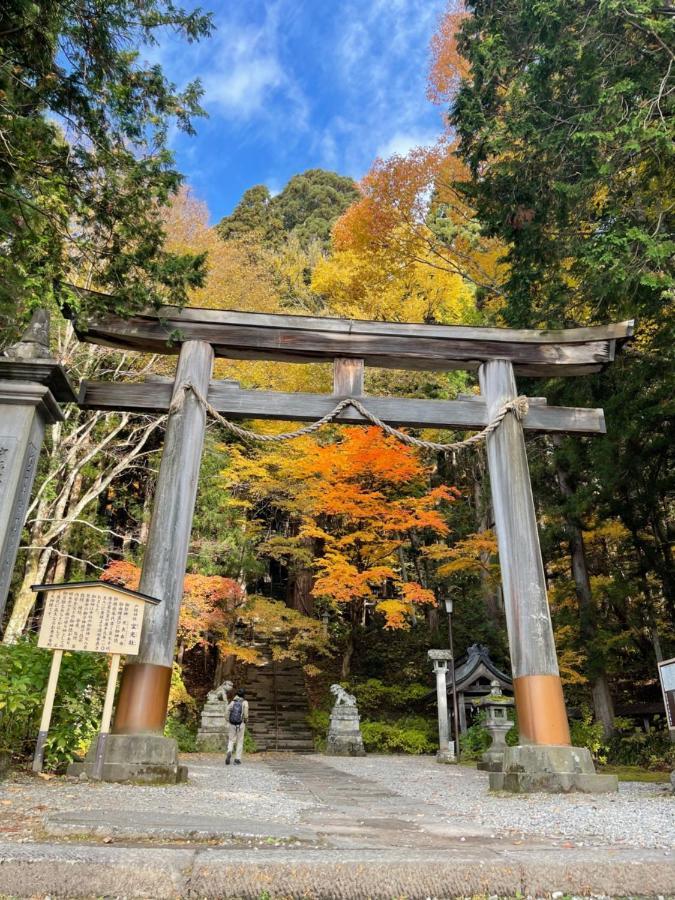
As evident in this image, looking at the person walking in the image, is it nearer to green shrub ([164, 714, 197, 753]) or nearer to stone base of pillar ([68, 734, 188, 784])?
green shrub ([164, 714, 197, 753])

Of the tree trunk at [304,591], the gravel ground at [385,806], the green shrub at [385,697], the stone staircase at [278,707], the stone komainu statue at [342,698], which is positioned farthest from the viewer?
the tree trunk at [304,591]

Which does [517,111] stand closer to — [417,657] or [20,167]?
[20,167]

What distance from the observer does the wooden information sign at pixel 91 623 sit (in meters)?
5.54

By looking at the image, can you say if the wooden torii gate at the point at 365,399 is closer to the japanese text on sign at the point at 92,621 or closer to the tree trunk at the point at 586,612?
the japanese text on sign at the point at 92,621

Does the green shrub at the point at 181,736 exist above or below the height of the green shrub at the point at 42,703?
below

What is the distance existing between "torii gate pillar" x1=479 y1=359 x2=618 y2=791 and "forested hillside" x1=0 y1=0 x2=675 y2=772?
2.33 meters

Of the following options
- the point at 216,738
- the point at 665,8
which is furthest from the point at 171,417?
the point at 216,738

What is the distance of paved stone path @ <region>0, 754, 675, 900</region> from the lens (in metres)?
2.00

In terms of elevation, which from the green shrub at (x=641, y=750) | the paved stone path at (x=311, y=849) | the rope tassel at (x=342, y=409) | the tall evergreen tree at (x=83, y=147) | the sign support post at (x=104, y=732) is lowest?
the green shrub at (x=641, y=750)

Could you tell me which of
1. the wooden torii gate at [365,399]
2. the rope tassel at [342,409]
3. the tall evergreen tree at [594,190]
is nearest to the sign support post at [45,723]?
the wooden torii gate at [365,399]

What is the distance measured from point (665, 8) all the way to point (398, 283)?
918 cm

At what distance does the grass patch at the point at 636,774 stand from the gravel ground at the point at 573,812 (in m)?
1.37

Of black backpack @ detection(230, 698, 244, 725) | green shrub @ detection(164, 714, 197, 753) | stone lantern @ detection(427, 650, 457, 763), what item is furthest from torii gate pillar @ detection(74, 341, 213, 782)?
stone lantern @ detection(427, 650, 457, 763)

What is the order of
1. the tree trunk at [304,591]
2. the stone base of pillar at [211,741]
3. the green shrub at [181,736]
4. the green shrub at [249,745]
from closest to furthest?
1. the green shrub at [181,736]
2. the stone base of pillar at [211,741]
3. the green shrub at [249,745]
4. the tree trunk at [304,591]
